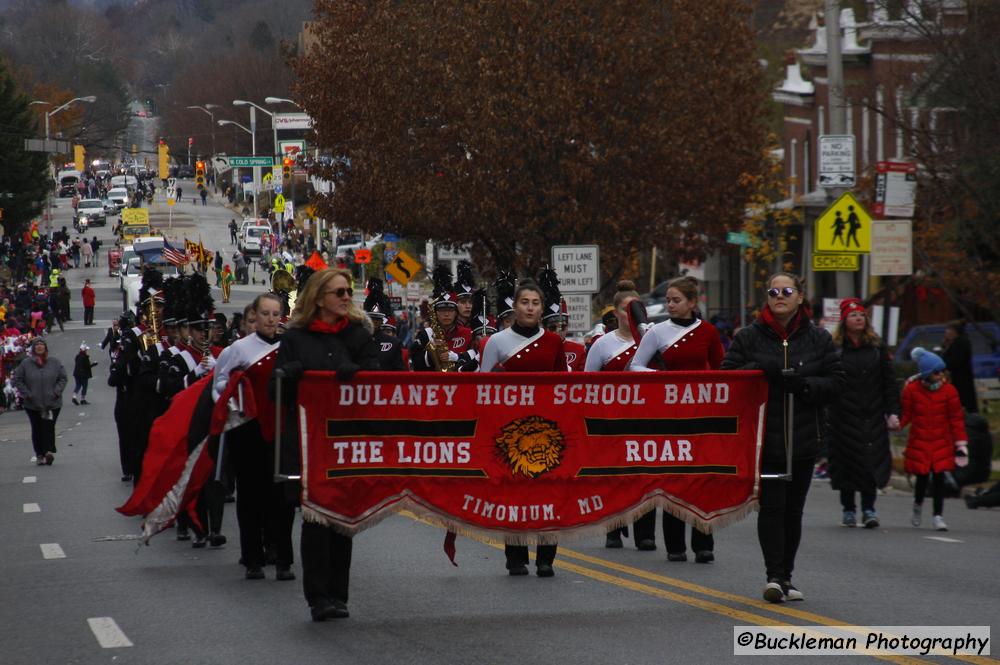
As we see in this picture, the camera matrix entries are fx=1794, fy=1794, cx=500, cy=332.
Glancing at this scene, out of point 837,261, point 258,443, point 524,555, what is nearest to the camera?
point 258,443

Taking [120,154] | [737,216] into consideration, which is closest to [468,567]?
[737,216]

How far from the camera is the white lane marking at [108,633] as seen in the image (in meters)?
9.66

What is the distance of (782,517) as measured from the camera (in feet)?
33.7

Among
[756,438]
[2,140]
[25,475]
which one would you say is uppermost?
[2,140]

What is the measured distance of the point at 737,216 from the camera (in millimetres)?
39312

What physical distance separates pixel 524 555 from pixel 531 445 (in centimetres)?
180

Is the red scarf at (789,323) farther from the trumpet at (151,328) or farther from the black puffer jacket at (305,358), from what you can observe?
the trumpet at (151,328)

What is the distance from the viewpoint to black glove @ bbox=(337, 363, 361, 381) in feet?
31.9

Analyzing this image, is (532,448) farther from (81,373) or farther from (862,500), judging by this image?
(81,373)

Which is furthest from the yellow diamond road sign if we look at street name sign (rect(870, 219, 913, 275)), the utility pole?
street name sign (rect(870, 219, 913, 275))

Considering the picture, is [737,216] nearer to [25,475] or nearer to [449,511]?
[25,475]

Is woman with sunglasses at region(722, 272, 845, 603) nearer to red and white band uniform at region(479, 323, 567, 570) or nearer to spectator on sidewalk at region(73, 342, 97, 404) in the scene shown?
red and white band uniform at region(479, 323, 567, 570)

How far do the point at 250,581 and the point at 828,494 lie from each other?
31.0 feet

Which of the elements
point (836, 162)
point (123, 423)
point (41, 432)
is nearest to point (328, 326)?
point (123, 423)
